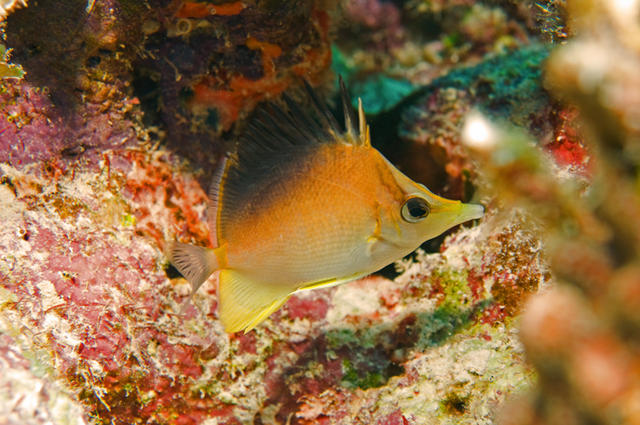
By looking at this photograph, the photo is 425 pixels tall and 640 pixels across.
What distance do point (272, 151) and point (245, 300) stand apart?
34.3 inches

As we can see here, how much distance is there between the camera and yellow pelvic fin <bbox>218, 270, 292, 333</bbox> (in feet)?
6.90

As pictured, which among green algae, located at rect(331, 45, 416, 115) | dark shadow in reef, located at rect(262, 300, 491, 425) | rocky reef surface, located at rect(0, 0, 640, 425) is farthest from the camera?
green algae, located at rect(331, 45, 416, 115)

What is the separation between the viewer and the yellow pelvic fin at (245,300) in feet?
6.90

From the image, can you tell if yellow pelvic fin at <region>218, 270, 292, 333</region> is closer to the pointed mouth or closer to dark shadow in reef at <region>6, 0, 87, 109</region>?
the pointed mouth

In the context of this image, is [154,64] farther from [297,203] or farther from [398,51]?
[398,51]

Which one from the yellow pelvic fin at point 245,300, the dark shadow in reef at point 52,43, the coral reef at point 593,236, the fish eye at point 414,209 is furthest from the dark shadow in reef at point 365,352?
the dark shadow in reef at point 52,43

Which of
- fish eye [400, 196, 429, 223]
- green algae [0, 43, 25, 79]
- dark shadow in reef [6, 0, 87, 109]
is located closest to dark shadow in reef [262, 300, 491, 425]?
fish eye [400, 196, 429, 223]

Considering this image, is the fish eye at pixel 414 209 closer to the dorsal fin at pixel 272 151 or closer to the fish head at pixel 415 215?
the fish head at pixel 415 215

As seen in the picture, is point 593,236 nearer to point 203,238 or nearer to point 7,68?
point 203,238

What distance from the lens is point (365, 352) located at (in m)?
2.44

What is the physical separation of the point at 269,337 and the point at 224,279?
59 centimetres

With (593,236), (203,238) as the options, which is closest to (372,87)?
(203,238)

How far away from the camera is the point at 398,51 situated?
5672 millimetres

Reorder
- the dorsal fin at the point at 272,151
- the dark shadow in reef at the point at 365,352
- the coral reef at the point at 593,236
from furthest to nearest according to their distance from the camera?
the dark shadow in reef at the point at 365,352 < the dorsal fin at the point at 272,151 < the coral reef at the point at 593,236
